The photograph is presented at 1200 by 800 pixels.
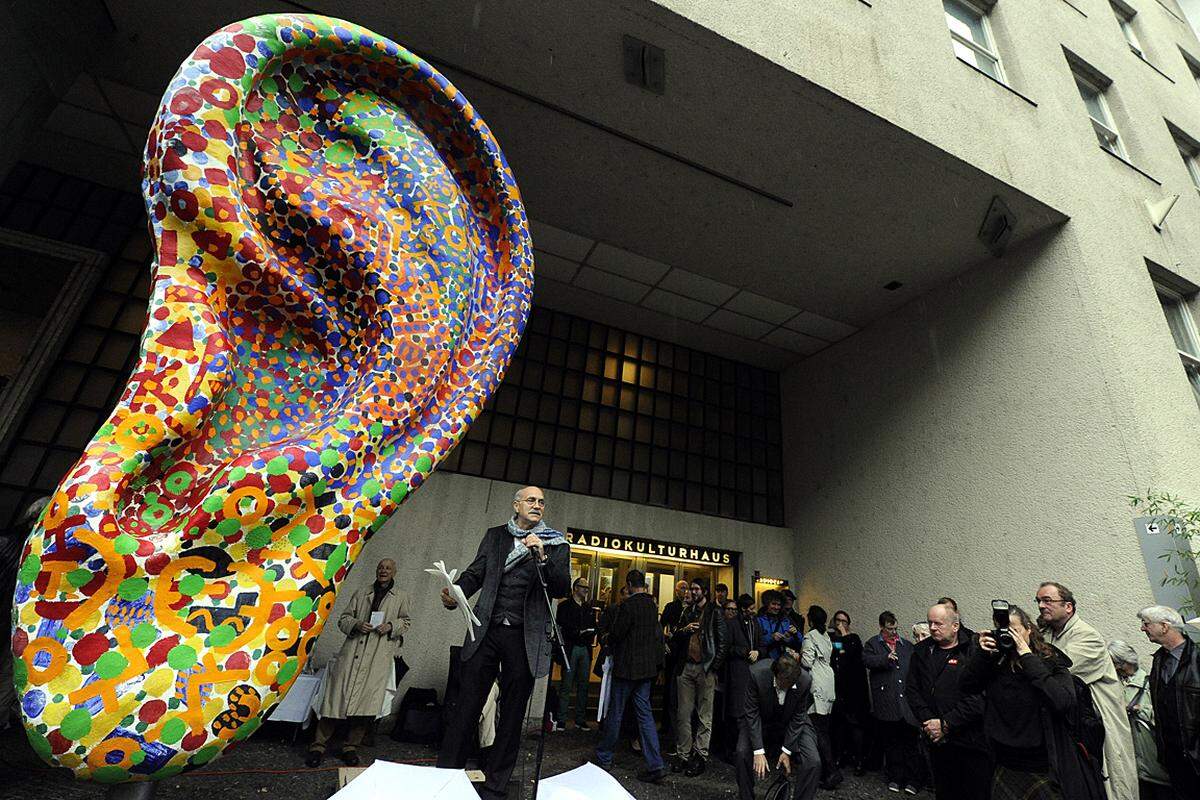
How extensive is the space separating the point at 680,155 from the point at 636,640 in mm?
4149

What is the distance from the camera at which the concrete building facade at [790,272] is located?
14.2 ft

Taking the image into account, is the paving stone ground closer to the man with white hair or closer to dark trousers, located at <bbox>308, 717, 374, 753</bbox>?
dark trousers, located at <bbox>308, 717, 374, 753</bbox>

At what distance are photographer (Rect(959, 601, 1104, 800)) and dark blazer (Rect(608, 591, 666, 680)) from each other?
2436mm

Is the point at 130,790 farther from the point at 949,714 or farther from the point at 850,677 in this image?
the point at 850,677

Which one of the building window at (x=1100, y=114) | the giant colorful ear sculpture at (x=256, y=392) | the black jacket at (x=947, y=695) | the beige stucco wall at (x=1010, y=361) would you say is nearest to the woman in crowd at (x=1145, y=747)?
the beige stucco wall at (x=1010, y=361)

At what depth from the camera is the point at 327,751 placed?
399 cm

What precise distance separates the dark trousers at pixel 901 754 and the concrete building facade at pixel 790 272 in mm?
1406

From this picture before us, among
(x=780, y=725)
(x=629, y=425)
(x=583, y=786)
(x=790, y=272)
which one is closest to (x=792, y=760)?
(x=780, y=725)

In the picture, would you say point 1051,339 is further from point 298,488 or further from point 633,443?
point 298,488

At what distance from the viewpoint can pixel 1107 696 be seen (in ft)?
10.9

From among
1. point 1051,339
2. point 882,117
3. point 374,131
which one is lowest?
point 374,131

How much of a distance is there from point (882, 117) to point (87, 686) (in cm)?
538

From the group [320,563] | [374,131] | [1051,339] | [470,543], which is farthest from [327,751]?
[1051,339]

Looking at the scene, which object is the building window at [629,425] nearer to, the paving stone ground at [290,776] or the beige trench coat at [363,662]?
the beige trench coat at [363,662]
